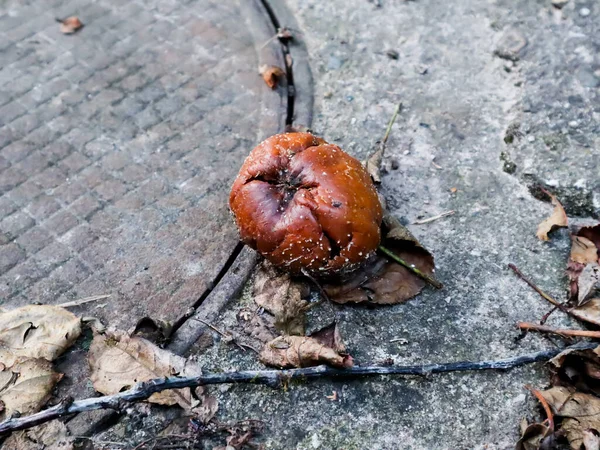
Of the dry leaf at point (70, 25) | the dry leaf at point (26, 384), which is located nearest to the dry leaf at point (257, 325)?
the dry leaf at point (26, 384)

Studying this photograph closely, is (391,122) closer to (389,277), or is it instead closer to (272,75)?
(272,75)

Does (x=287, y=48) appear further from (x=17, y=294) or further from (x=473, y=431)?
(x=473, y=431)

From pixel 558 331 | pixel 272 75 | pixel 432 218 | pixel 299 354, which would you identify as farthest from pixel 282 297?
pixel 272 75

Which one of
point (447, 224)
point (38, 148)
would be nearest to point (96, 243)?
point (38, 148)

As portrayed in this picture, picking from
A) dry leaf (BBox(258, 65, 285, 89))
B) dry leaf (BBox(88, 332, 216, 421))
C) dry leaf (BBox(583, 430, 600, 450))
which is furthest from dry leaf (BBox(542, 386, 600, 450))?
dry leaf (BBox(258, 65, 285, 89))

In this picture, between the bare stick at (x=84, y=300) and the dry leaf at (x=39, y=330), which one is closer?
the dry leaf at (x=39, y=330)

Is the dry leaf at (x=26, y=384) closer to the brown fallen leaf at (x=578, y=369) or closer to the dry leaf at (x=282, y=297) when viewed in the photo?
the dry leaf at (x=282, y=297)

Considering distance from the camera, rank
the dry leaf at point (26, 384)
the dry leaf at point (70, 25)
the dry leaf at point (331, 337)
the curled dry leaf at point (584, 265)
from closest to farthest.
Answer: the dry leaf at point (26, 384)
the dry leaf at point (331, 337)
the curled dry leaf at point (584, 265)
the dry leaf at point (70, 25)

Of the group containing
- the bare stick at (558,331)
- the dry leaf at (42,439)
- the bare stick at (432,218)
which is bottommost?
the dry leaf at (42,439)
